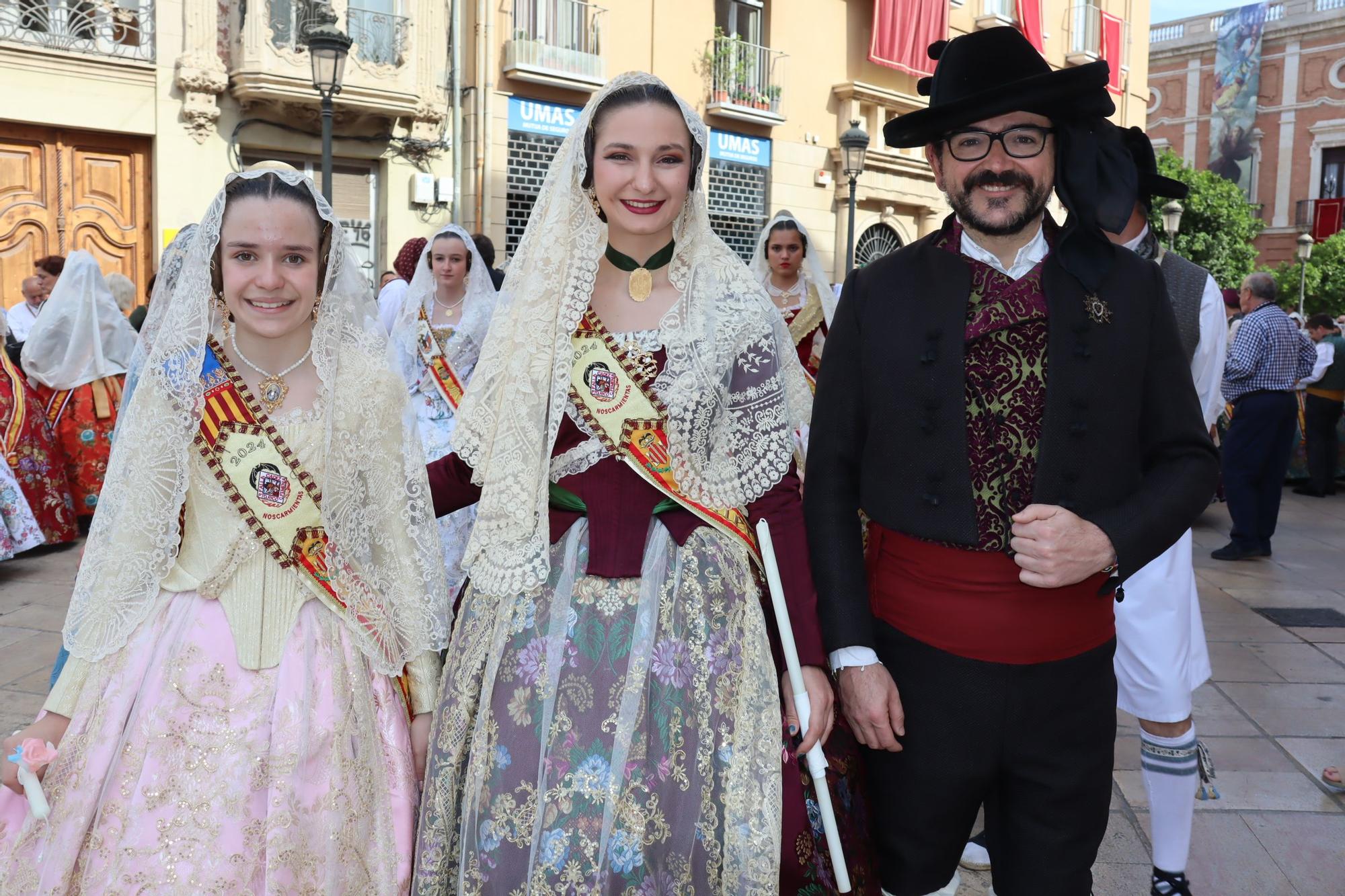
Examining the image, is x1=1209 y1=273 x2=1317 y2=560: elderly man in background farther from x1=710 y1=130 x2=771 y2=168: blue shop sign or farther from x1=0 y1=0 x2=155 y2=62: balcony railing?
x1=0 y1=0 x2=155 y2=62: balcony railing

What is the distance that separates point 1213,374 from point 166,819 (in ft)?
9.23

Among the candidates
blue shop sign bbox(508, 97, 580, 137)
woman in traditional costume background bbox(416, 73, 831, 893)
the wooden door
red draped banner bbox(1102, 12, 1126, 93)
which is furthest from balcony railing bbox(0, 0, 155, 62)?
red draped banner bbox(1102, 12, 1126, 93)

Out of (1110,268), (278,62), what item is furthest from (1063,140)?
(278,62)

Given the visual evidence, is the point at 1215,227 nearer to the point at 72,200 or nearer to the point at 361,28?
the point at 361,28

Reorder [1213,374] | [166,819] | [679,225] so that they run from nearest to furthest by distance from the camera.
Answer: [166,819], [679,225], [1213,374]

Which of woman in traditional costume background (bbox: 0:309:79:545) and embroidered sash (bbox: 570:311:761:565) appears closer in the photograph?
embroidered sash (bbox: 570:311:761:565)

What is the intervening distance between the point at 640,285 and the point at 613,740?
90 centimetres

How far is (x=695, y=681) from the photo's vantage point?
203cm

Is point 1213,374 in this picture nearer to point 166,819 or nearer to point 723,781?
point 723,781

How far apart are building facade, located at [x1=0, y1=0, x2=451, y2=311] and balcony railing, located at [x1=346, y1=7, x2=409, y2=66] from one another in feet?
0.05

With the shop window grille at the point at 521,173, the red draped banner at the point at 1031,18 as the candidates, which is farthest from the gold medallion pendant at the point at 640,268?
the red draped banner at the point at 1031,18

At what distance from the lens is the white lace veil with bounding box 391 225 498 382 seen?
540 centimetres

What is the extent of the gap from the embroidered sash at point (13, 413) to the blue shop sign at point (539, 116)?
326 inches

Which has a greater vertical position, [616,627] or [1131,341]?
[1131,341]
